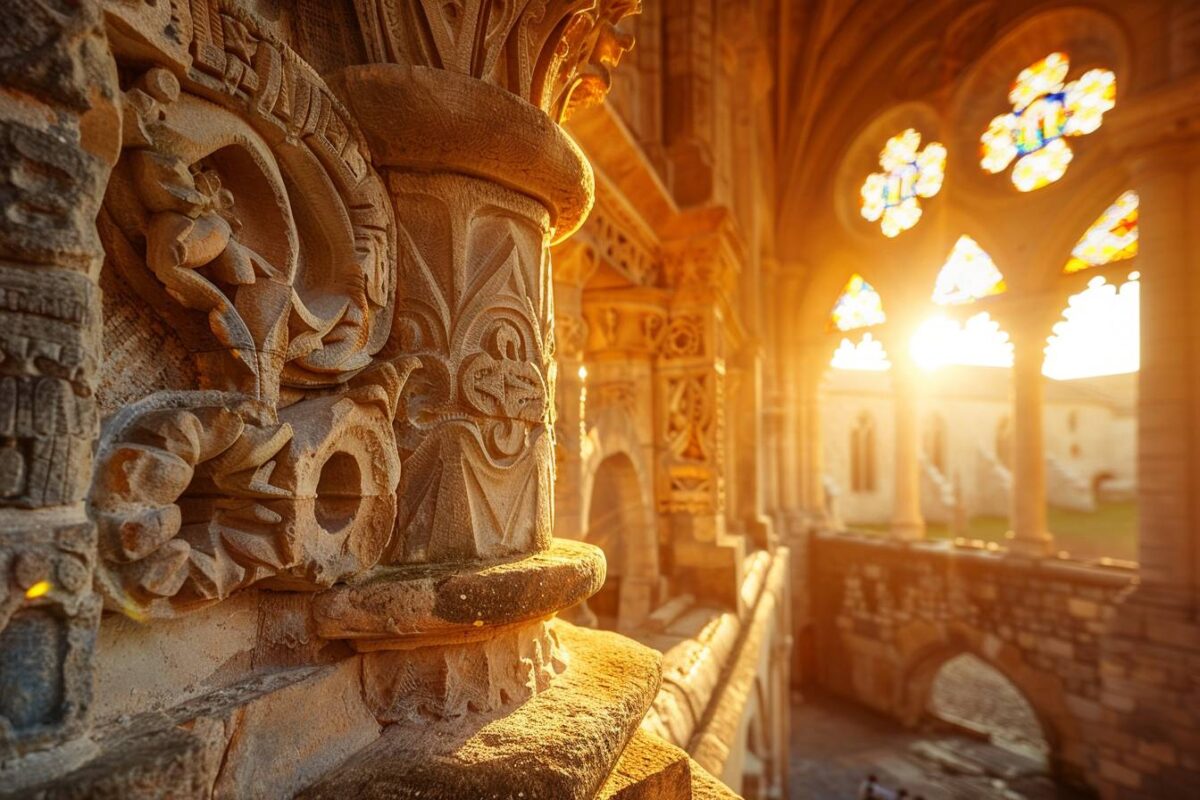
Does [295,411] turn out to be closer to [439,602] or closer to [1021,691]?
[439,602]

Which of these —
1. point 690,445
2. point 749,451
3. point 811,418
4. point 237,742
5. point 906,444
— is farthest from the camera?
point 811,418

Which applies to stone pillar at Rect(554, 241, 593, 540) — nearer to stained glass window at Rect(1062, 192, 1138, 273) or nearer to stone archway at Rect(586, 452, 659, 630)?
stone archway at Rect(586, 452, 659, 630)

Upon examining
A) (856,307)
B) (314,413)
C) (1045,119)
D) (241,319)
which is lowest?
(314,413)

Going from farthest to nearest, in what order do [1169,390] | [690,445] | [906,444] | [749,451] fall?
[906,444]
[749,451]
[1169,390]
[690,445]

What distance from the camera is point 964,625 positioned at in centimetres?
759

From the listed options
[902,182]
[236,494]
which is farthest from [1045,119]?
[236,494]

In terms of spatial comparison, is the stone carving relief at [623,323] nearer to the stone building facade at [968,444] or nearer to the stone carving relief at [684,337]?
the stone carving relief at [684,337]

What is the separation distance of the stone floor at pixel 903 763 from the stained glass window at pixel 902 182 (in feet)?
22.5

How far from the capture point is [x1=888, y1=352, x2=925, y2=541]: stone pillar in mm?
8875

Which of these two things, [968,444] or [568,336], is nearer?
[568,336]

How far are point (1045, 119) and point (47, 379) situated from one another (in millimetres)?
9754

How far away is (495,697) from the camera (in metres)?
1.09

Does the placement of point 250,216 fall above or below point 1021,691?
above

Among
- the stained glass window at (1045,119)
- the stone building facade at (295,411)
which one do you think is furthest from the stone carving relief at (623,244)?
the stained glass window at (1045,119)
